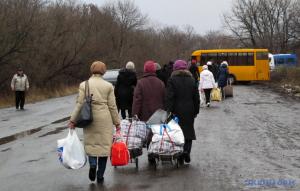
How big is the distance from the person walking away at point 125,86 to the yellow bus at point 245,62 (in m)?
31.4

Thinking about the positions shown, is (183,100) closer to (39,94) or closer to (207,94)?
(207,94)

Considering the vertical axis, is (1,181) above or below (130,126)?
below

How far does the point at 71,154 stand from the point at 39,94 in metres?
31.6

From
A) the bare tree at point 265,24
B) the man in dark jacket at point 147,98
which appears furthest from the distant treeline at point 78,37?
the man in dark jacket at point 147,98

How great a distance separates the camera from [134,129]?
378 inches

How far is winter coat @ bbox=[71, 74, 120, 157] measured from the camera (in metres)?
8.27

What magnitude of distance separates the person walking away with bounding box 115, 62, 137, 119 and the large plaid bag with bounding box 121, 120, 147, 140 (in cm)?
377

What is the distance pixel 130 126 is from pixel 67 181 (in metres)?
1.46

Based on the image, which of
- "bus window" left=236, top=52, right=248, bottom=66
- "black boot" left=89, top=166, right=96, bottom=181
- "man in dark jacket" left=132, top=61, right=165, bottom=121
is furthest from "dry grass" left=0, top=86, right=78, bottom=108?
"black boot" left=89, top=166, right=96, bottom=181

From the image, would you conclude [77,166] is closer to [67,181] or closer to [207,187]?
[67,181]

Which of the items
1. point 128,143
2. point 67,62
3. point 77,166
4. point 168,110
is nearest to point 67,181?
point 77,166

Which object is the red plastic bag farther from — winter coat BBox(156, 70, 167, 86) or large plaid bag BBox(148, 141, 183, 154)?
winter coat BBox(156, 70, 167, 86)

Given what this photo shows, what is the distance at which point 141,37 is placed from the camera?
85.0 metres

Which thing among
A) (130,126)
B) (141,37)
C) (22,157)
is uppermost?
(141,37)
